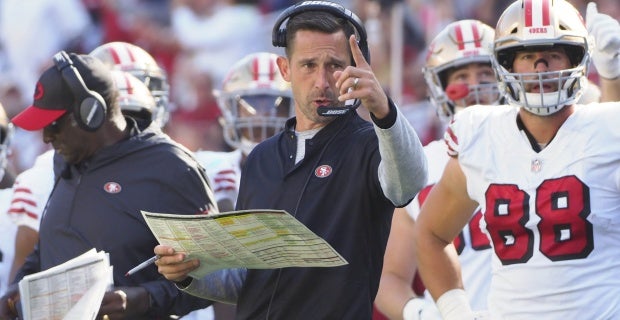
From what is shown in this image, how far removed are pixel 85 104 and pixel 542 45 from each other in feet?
5.32

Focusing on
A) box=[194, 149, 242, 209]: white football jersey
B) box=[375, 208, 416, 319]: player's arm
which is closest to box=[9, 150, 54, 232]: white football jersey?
box=[194, 149, 242, 209]: white football jersey

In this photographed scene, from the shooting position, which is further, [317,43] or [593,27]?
[593,27]

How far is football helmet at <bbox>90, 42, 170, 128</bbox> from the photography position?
707 cm

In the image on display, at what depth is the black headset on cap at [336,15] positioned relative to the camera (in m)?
4.36

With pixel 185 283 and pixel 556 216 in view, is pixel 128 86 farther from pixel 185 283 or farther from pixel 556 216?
pixel 556 216

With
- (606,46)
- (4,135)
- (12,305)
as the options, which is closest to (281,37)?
(606,46)

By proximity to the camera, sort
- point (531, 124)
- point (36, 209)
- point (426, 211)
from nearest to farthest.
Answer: point (531, 124), point (426, 211), point (36, 209)

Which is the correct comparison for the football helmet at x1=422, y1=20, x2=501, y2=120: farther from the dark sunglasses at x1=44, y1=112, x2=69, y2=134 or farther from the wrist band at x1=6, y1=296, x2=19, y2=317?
the wrist band at x1=6, y1=296, x2=19, y2=317

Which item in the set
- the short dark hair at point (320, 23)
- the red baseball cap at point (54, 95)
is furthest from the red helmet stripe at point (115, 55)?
the short dark hair at point (320, 23)

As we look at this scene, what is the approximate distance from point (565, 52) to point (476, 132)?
1.30 ft

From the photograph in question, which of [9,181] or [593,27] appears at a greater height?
[593,27]

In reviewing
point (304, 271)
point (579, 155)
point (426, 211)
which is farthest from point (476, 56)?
point (304, 271)

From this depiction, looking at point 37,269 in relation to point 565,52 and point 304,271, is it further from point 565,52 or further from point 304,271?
point 565,52

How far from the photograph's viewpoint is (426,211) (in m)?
5.12
